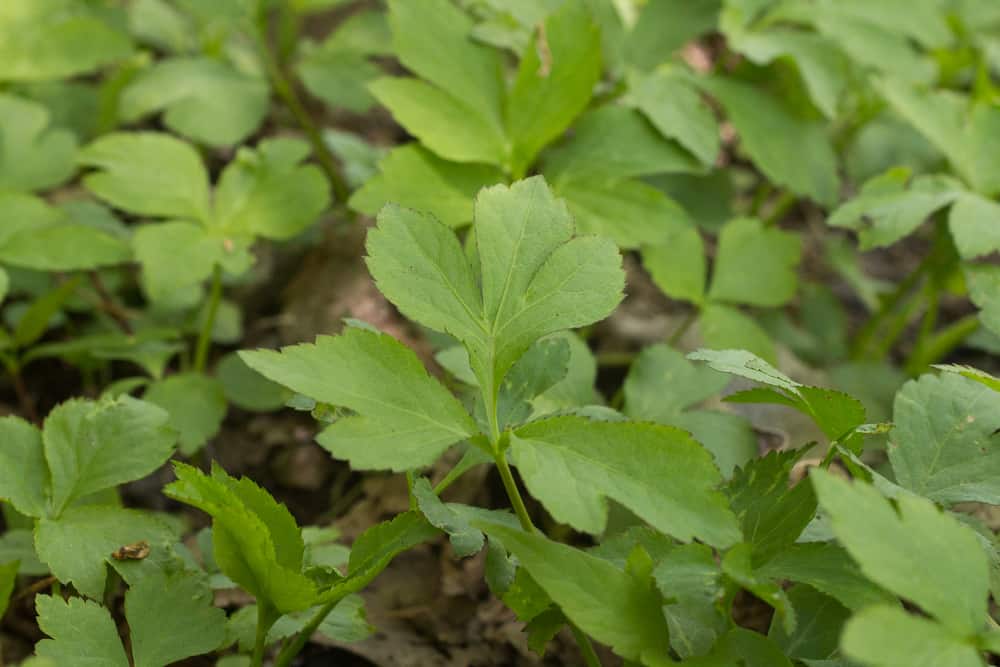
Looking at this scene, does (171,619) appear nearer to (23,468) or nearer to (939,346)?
(23,468)

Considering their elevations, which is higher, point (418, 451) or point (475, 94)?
point (475, 94)

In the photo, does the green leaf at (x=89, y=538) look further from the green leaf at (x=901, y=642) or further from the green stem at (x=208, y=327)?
the green leaf at (x=901, y=642)

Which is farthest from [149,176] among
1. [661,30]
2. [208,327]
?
[661,30]

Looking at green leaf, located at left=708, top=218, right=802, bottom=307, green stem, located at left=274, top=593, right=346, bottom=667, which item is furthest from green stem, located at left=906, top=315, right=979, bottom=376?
green stem, located at left=274, top=593, right=346, bottom=667

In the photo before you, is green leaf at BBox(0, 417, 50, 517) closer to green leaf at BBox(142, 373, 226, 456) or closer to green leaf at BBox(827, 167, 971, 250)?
green leaf at BBox(142, 373, 226, 456)

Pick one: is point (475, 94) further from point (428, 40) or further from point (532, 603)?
point (532, 603)

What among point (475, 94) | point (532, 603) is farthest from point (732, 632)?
point (475, 94)
